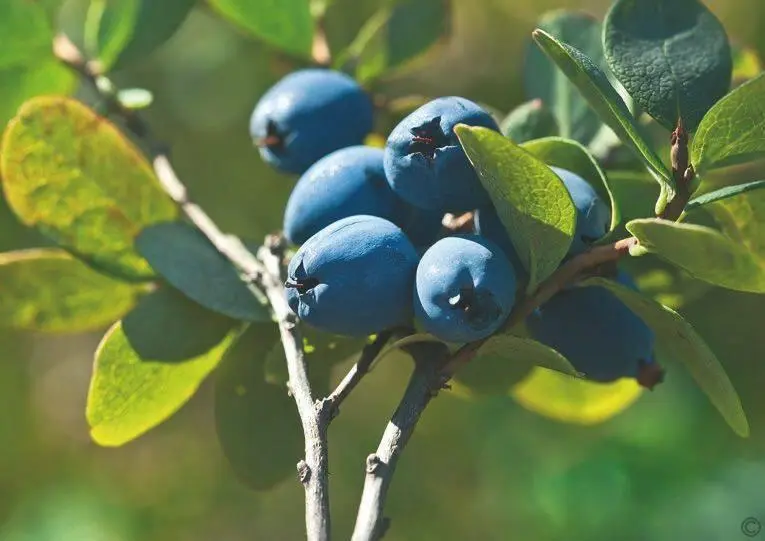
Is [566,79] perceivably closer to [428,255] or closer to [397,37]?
[397,37]

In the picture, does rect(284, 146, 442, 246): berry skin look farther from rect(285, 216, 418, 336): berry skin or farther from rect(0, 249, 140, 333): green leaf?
rect(0, 249, 140, 333): green leaf

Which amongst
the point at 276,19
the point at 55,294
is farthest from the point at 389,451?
the point at 276,19

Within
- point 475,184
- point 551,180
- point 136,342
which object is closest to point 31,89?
point 136,342

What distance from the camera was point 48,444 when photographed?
2416 mm

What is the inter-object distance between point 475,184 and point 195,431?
68.3 inches

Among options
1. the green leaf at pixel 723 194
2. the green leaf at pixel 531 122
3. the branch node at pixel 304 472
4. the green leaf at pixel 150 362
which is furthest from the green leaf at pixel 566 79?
the branch node at pixel 304 472

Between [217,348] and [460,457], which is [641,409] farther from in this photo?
[217,348]

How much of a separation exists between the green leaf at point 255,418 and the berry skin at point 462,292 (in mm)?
308

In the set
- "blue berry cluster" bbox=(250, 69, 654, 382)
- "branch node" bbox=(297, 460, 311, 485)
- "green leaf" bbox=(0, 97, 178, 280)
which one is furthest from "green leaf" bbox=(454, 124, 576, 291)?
"green leaf" bbox=(0, 97, 178, 280)

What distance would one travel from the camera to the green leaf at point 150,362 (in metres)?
1.12

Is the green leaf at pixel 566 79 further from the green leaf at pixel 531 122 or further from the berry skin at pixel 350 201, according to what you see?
the berry skin at pixel 350 201

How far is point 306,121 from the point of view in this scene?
117cm

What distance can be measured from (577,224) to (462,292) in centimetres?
16

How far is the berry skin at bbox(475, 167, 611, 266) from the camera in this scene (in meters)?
0.95
